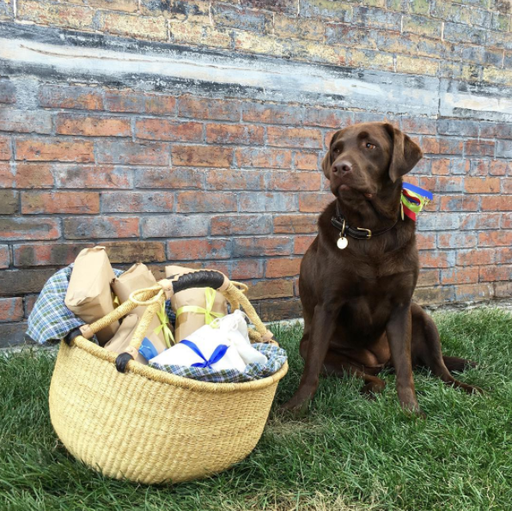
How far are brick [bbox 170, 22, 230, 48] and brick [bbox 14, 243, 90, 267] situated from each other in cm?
131

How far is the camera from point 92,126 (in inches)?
123

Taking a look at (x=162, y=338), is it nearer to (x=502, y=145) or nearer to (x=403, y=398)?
(x=403, y=398)

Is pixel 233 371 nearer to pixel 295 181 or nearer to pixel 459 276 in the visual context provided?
pixel 295 181

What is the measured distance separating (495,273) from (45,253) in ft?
10.9

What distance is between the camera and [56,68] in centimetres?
302

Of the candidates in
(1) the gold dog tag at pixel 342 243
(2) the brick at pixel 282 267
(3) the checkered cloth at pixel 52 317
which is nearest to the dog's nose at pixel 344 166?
(1) the gold dog tag at pixel 342 243

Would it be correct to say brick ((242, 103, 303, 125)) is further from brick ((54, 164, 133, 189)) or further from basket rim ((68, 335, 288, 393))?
basket rim ((68, 335, 288, 393))

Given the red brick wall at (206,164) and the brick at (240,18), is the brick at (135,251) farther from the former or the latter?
the brick at (240,18)

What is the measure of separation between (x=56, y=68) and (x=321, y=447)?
2.35m

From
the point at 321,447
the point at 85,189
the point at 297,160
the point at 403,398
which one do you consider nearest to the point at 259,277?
the point at 297,160

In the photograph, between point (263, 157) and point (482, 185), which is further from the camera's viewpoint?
point (482, 185)

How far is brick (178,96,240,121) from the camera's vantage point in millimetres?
3322

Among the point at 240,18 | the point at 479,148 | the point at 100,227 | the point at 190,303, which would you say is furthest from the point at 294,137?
the point at 190,303

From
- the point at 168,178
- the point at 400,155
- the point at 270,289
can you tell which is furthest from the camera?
the point at 270,289
